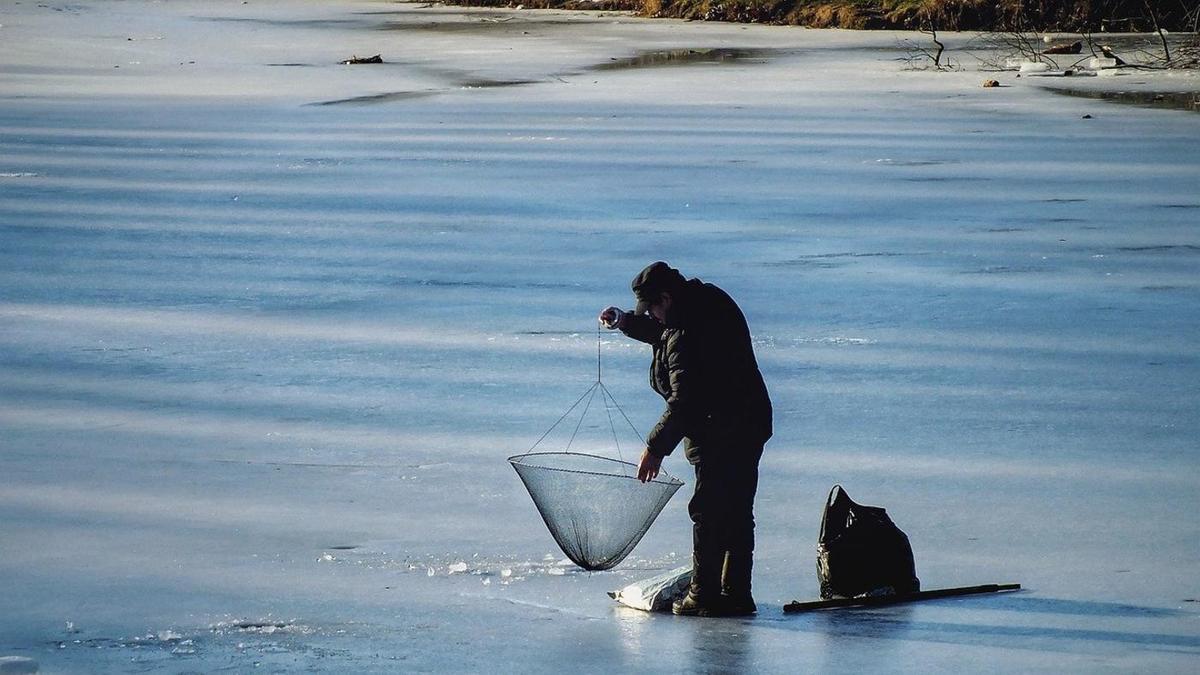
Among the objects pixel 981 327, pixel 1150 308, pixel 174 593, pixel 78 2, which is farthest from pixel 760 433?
pixel 78 2

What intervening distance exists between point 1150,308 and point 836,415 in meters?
2.94

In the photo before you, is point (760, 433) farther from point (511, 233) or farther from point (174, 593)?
point (511, 233)

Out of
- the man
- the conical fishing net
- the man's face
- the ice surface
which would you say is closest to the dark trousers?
the man

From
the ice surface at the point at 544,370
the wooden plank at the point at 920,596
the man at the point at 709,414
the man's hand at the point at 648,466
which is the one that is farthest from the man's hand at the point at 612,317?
the wooden plank at the point at 920,596

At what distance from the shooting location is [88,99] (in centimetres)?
2322

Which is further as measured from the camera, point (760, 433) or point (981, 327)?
point (981, 327)

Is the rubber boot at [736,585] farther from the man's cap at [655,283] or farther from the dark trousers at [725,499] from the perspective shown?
the man's cap at [655,283]

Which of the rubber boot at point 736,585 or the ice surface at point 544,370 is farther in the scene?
the rubber boot at point 736,585

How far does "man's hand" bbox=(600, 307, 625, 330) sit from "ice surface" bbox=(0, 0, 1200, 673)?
840 mm

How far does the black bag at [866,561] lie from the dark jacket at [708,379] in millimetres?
395

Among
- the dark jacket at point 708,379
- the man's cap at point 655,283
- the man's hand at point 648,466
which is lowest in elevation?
the man's hand at point 648,466

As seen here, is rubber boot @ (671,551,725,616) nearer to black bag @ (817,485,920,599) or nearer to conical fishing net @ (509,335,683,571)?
conical fishing net @ (509,335,683,571)

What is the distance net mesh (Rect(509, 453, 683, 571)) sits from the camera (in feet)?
17.7

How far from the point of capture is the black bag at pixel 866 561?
536 centimetres
